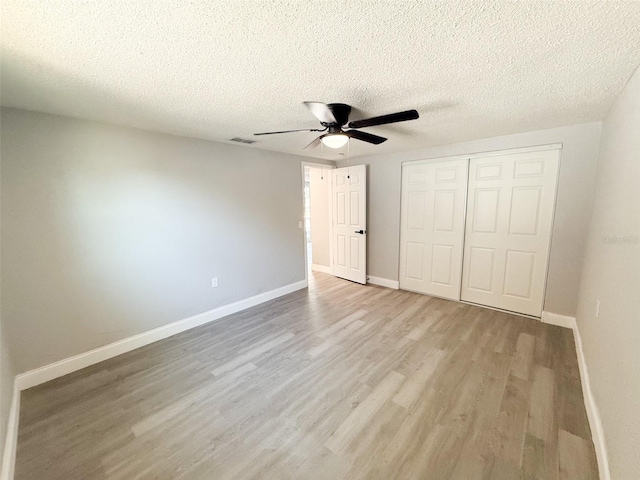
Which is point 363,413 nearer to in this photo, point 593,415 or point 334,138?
point 593,415

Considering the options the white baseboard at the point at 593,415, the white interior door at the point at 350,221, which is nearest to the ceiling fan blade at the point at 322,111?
the white interior door at the point at 350,221

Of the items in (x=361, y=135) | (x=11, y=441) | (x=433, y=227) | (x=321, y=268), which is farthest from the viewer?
(x=321, y=268)

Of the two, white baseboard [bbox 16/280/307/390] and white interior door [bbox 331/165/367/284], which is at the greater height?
white interior door [bbox 331/165/367/284]

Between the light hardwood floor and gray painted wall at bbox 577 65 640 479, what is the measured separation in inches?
14.3

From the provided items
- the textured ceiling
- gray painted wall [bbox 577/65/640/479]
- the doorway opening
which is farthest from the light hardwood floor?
the doorway opening

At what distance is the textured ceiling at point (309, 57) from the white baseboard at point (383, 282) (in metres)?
2.81

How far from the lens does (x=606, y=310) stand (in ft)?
5.56

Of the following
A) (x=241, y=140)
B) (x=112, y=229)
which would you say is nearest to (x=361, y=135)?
(x=241, y=140)

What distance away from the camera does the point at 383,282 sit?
458 cm

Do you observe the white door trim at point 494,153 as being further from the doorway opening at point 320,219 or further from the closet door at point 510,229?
the doorway opening at point 320,219

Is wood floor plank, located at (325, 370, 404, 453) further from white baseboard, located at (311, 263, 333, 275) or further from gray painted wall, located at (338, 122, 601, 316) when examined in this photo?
white baseboard, located at (311, 263, 333, 275)

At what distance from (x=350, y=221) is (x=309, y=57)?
3.39 metres

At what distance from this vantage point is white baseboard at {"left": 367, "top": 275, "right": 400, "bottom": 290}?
4.42m

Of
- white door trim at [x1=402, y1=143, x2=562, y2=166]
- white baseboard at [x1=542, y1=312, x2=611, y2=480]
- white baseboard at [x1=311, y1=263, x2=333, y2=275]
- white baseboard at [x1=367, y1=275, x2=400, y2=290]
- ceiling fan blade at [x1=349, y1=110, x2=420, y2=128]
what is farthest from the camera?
white baseboard at [x1=311, y1=263, x2=333, y2=275]
